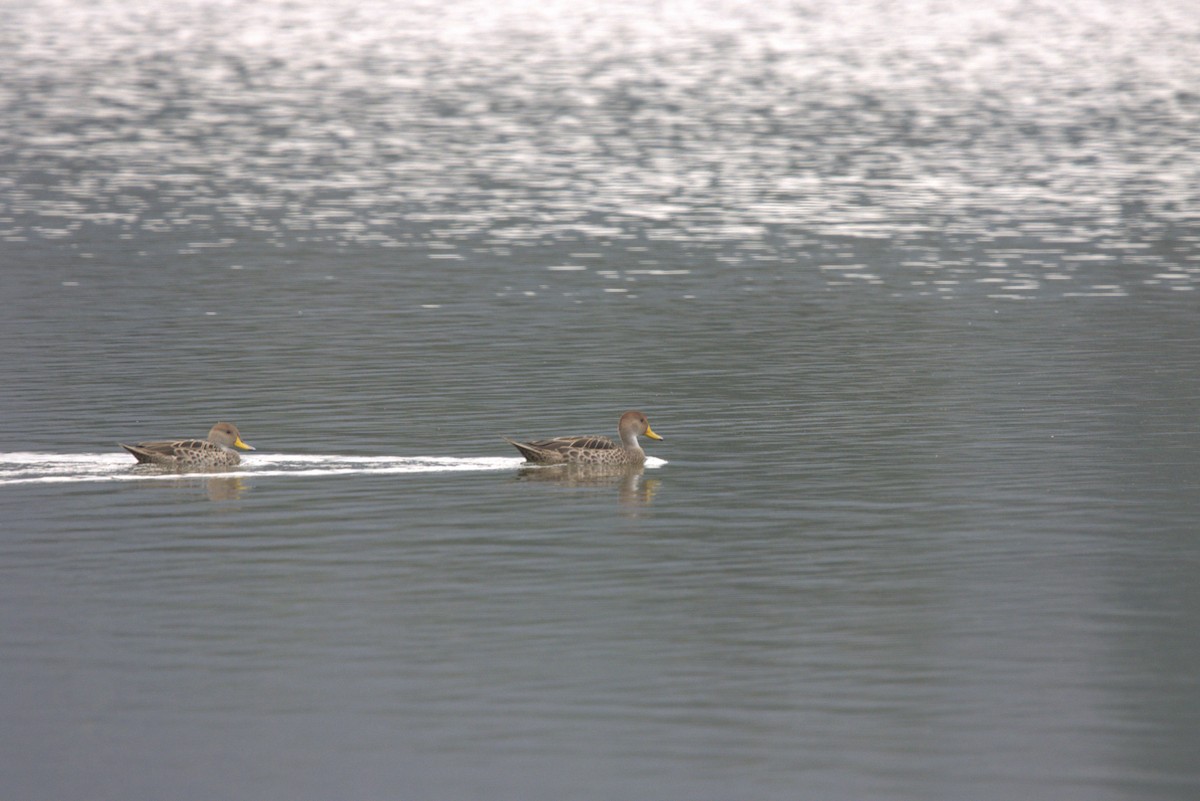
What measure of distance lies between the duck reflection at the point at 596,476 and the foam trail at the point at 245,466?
458 mm

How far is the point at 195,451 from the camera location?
2719cm

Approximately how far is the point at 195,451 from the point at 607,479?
213 inches

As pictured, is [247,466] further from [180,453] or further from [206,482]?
[180,453]

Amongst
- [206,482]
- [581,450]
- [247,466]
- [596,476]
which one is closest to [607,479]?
[596,476]

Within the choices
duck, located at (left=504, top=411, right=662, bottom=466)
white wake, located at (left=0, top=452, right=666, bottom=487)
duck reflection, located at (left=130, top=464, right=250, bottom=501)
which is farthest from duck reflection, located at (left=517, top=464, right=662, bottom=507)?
duck reflection, located at (left=130, top=464, right=250, bottom=501)

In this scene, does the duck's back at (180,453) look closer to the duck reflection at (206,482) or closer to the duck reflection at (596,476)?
the duck reflection at (206,482)

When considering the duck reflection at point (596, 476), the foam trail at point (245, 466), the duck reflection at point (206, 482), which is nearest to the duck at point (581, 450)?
the duck reflection at point (596, 476)

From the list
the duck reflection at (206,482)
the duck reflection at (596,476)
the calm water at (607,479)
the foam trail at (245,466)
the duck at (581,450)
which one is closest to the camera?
the calm water at (607,479)

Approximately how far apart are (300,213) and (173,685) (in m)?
45.4

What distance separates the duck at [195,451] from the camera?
27141mm

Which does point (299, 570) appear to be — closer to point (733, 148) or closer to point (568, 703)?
point (568, 703)

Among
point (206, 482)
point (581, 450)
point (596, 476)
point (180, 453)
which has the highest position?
point (581, 450)

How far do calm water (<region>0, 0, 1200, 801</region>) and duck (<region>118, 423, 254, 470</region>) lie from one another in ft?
1.32

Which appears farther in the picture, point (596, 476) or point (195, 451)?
point (596, 476)
